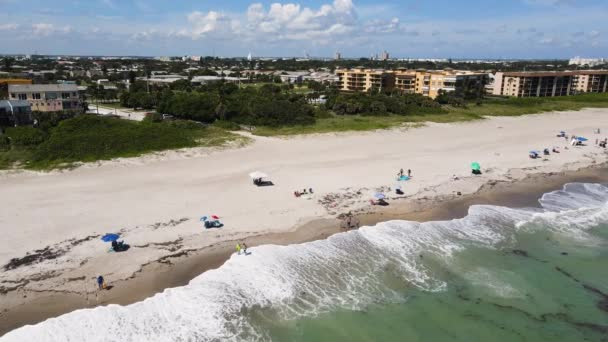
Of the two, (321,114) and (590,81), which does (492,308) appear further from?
(590,81)

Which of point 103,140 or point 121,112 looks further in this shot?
point 121,112

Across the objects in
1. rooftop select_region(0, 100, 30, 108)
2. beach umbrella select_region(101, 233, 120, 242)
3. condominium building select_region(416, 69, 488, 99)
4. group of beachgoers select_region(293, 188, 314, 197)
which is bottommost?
beach umbrella select_region(101, 233, 120, 242)

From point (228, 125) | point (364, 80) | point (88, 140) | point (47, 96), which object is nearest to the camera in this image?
point (88, 140)

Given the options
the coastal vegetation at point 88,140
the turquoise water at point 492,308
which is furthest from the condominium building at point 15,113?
the turquoise water at point 492,308

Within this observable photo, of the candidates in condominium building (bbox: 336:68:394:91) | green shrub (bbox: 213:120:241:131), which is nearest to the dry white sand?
green shrub (bbox: 213:120:241:131)

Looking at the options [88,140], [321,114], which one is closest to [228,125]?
[321,114]

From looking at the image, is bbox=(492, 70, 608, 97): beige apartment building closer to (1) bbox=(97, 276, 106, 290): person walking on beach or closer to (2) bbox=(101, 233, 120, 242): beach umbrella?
(2) bbox=(101, 233, 120, 242): beach umbrella

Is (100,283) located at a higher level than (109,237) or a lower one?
lower
